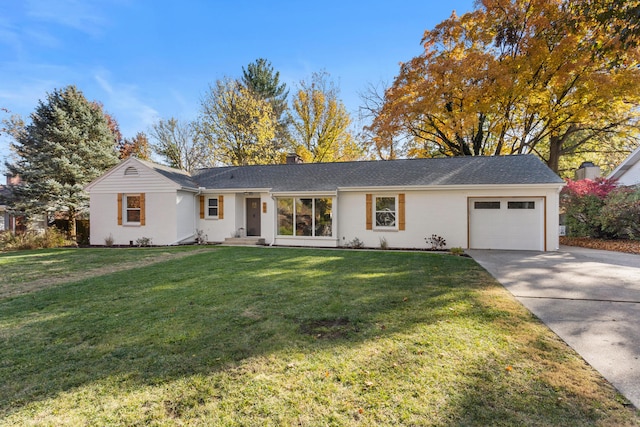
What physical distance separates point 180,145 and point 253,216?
15.4 meters

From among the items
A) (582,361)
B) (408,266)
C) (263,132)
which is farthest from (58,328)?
(263,132)

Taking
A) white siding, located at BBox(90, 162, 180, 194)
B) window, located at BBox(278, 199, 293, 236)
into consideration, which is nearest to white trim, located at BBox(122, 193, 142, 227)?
white siding, located at BBox(90, 162, 180, 194)

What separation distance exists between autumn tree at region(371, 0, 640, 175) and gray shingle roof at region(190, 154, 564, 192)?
167 inches

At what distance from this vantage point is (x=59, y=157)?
18.0 m

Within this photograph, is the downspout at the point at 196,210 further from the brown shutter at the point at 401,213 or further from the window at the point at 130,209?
the brown shutter at the point at 401,213

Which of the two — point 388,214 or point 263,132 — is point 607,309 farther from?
point 263,132

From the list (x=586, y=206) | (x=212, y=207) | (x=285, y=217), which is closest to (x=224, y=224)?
(x=212, y=207)

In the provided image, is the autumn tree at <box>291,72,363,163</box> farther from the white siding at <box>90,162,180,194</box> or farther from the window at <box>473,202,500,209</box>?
the window at <box>473,202,500,209</box>

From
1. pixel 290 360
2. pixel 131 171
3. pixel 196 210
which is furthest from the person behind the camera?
pixel 196 210

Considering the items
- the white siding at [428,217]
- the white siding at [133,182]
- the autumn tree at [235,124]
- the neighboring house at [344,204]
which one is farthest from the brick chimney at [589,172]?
the white siding at [133,182]

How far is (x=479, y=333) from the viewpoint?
12.1 feet

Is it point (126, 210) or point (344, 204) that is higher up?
point (344, 204)

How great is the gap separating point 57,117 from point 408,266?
22118mm

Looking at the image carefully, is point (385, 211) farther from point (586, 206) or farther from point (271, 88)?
point (271, 88)
